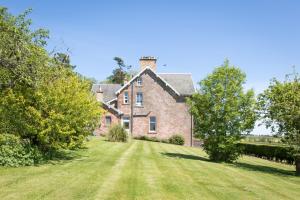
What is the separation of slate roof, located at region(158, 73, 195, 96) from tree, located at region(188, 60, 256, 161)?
22444mm

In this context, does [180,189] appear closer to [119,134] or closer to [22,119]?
[22,119]

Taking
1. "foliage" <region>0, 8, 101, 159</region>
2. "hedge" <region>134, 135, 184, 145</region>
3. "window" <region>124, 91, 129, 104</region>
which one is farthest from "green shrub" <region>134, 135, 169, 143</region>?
"foliage" <region>0, 8, 101, 159</region>

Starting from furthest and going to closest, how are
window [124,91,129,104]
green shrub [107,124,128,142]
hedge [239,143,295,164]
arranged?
window [124,91,129,104] → green shrub [107,124,128,142] → hedge [239,143,295,164]

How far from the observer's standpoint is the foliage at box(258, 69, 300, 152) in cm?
2178

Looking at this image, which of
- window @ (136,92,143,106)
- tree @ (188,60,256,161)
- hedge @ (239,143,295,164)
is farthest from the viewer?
window @ (136,92,143,106)

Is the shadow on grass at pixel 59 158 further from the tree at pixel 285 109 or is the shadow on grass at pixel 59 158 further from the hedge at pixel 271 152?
the hedge at pixel 271 152

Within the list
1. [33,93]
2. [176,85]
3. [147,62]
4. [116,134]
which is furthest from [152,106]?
[33,93]

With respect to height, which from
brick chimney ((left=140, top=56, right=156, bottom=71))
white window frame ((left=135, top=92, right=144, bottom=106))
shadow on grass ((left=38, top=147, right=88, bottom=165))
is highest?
brick chimney ((left=140, top=56, right=156, bottom=71))

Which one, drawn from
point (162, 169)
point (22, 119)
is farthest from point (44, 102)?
point (162, 169)

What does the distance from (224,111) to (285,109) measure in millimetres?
3971

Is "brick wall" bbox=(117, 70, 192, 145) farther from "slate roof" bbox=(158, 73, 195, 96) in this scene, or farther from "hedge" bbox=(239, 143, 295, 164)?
"hedge" bbox=(239, 143, 295, 164)

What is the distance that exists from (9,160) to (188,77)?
36712 mm

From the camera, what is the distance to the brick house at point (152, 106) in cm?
4731

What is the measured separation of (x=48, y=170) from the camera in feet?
52.3
